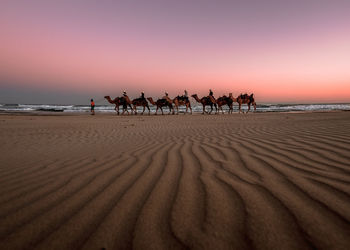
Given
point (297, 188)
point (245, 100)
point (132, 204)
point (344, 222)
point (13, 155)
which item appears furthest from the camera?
point (245, 100)

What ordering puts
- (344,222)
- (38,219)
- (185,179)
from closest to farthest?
(344,222)
(38,219)
(185,179)

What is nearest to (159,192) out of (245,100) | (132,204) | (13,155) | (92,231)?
(132,204)

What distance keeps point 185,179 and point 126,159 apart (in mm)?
1180

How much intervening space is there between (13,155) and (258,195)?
3.84 m

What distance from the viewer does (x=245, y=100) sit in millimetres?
21844

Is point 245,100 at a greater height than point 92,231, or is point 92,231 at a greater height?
point 245,100

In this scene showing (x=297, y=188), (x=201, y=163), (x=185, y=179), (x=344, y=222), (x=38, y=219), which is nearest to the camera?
(x=344, y=222)

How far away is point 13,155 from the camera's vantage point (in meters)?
3.12

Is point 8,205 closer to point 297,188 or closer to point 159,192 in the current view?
point 159,192

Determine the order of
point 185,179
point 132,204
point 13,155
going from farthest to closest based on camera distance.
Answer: point 13,155 < point 185,179 < point 132,204

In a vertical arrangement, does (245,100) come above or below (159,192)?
above

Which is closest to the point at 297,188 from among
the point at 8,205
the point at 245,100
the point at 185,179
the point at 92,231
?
the point at 185,179

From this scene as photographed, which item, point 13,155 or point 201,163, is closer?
point 201,163

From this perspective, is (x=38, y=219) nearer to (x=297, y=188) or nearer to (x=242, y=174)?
(x=242, y=174)
